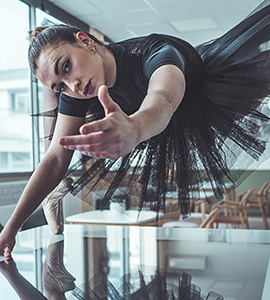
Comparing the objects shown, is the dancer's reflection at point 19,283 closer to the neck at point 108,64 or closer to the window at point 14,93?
the neck at point 108,64

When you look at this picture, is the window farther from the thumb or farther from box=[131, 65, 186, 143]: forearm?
the thumb

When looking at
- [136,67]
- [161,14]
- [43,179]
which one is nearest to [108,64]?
[136,67]

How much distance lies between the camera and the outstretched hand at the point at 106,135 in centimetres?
42

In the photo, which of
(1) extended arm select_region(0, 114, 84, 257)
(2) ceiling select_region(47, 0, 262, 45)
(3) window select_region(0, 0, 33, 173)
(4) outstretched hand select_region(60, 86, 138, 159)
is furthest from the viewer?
(2) ceiling select_region(47, 0, 262, 45)

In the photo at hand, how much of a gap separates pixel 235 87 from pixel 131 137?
651 mm

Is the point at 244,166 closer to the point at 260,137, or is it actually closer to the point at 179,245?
the point at 260,137

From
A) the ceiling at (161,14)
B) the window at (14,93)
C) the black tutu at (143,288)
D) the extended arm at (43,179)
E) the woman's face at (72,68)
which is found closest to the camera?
the black tutu at (143,288)

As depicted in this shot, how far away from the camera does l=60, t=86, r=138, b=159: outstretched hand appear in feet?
1.37

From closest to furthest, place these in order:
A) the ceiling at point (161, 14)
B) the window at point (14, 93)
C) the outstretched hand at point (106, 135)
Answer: the outstretched hand at point (106, 135)
the window at point (14, 93)
the ceiling at point (161, 14)

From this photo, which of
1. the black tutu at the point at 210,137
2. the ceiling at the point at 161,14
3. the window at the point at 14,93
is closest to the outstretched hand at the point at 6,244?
the black tutu at the point at 210,137

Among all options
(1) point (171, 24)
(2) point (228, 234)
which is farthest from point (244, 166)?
(1) point (171, 24)

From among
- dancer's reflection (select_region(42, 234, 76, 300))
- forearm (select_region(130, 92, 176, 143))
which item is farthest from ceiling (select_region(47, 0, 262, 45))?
forearm (select_region(130, 92, 176, 143))

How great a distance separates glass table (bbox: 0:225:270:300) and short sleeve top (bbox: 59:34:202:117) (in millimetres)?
375

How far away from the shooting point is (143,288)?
0.57 metres
